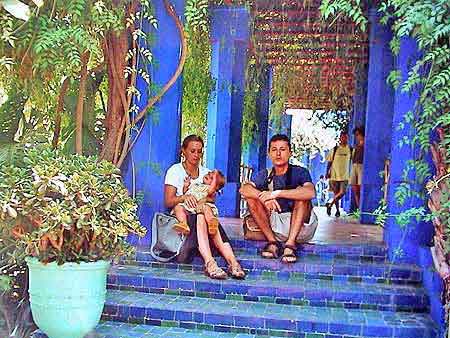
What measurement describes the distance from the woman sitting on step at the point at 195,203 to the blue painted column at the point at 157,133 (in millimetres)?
230

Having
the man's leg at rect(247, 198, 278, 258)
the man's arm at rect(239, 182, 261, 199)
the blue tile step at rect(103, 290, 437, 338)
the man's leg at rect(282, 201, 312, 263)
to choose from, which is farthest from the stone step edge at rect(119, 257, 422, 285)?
the man's arm at rect(239, 182, 261, 199)

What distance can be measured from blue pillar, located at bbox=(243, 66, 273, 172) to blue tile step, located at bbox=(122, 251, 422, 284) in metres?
4.14

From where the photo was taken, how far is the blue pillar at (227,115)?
22.3ft

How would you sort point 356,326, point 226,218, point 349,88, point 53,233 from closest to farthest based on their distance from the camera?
point 53,233
point 356,326
point 226,218
point 349,88

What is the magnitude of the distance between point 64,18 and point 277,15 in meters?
2.64

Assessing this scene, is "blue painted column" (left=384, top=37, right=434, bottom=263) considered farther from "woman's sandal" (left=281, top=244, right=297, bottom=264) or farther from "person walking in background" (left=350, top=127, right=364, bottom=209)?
"person walking in background" (left=350, top=127, right=364, bottom=209)

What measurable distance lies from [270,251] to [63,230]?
172cm

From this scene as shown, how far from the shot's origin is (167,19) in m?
4.47

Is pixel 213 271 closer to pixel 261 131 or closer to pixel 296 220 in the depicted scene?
pixel 296 220

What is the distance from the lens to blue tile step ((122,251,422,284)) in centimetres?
387

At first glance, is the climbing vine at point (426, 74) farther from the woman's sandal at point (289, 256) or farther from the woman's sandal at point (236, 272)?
the woman's sandal at point (236, 272)

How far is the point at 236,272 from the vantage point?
12.7 ft

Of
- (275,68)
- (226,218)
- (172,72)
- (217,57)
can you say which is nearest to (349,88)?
(275,68)

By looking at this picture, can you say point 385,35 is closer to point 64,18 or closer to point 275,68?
point 275,68
